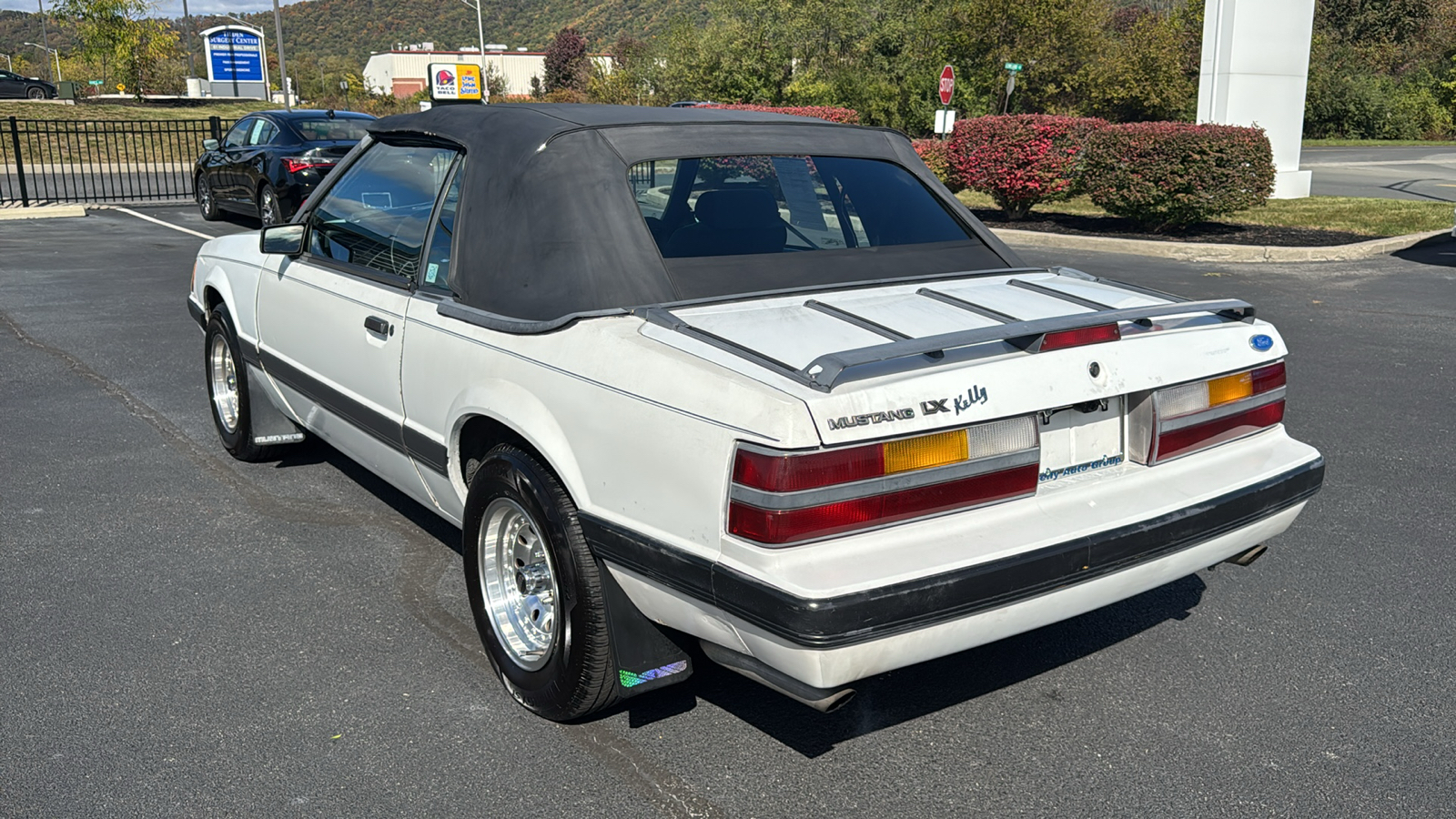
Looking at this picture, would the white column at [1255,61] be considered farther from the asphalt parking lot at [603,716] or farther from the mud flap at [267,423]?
the mud flap at [267,423]

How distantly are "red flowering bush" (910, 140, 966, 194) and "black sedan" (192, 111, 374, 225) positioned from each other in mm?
8502

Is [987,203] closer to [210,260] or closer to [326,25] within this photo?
[210,260]

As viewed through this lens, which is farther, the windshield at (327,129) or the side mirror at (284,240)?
the windshield at (327,129)

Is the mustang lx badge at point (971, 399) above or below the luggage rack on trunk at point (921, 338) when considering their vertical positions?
below

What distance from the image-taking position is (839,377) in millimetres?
2551

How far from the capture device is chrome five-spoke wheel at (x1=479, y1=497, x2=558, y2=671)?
328 cm

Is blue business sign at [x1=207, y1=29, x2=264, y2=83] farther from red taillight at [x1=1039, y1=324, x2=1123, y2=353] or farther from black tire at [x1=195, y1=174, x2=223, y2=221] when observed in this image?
red taillight at [x1=1039, y1=324, x2=1123, y2=353]

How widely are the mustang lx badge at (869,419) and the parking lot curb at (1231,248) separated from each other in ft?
33.9

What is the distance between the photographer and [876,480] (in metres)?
2.61

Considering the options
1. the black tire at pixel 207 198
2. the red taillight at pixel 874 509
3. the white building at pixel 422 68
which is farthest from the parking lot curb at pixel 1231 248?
the white building at pixel 422 68

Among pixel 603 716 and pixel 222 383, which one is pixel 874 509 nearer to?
pixel 603 716

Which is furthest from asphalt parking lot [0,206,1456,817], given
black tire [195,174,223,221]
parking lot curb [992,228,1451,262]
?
black tire [195,174,223,221]

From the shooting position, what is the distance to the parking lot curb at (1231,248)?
13.1 meters

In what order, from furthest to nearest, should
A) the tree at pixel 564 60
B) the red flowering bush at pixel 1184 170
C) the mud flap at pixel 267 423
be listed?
1. the tree at pixel 564 60
2. the red flowering bush at pixel 1184 170
3. the mud flap at pixel 267 423
